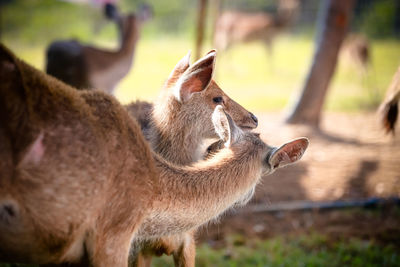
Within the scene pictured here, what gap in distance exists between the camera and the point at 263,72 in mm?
15883

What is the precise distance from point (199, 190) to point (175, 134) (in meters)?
1.03

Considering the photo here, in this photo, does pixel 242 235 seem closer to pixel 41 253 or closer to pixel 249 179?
pixel 249 179

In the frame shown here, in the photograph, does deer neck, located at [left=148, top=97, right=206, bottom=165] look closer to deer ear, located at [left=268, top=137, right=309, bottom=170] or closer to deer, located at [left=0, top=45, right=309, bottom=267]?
deer, located at [left=0, top=45, right=309, bottom=267]

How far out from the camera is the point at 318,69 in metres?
8.27

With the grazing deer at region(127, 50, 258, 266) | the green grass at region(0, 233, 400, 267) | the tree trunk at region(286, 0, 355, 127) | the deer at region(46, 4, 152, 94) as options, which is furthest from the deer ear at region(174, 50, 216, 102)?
the tree trunk at region(286, 0, 355, 127)

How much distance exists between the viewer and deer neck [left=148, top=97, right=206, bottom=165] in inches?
141

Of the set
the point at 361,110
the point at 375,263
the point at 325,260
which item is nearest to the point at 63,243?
the point at 325,260

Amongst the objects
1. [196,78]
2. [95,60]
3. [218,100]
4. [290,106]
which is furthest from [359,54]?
[196,78]

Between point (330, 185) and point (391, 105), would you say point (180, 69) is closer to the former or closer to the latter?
point (391, 105)

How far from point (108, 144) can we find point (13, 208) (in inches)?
21.9

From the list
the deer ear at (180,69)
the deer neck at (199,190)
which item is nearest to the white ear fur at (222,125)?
the deer neck at (199,190)

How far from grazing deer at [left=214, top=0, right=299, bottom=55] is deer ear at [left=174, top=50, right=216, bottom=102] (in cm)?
1274

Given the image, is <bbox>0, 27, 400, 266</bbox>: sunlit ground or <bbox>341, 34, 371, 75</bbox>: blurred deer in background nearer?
<bbox>0, 27, 400, 266</bbox>: sunlit ground

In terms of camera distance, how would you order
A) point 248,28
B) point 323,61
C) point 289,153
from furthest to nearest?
point 248,28
point 323,61
point 289,153
